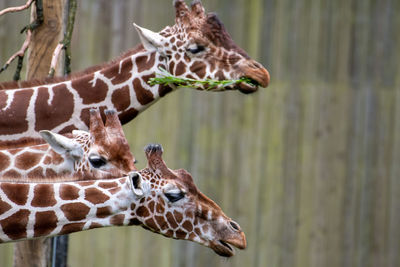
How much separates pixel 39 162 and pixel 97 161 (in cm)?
48

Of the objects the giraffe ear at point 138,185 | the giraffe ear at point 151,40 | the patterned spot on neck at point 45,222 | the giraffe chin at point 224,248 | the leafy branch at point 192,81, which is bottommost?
the giraffe chin at point 224,248

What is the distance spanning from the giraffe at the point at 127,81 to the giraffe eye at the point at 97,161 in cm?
52

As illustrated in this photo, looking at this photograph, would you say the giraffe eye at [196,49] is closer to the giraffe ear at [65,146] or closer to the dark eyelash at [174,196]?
the giraffe ear at [65,146]

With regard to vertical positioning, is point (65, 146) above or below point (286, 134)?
below

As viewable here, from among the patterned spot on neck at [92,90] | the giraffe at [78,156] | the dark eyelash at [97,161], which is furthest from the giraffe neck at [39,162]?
the patterned spot on neck at [92,90]

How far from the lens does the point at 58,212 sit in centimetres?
286

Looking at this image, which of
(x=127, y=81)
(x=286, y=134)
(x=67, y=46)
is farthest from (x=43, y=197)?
(x=286, y=134)

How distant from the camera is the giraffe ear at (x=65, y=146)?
3.30 metres

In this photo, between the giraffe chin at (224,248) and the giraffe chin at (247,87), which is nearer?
the giraffe chin at (224,248)

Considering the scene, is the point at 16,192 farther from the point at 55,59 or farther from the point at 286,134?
the point at 286,134

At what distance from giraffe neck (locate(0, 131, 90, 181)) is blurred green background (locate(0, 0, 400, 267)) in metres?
3.53

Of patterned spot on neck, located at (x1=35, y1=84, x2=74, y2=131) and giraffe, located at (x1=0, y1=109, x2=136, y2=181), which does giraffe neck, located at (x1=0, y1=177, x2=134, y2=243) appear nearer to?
giraffe, located at (x1=0, y1=109, x2=136, y2=181)

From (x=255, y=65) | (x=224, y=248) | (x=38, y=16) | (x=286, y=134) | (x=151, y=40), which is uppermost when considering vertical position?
(x=38, y=16)

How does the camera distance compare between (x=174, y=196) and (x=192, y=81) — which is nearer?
(x=174, y=196)
